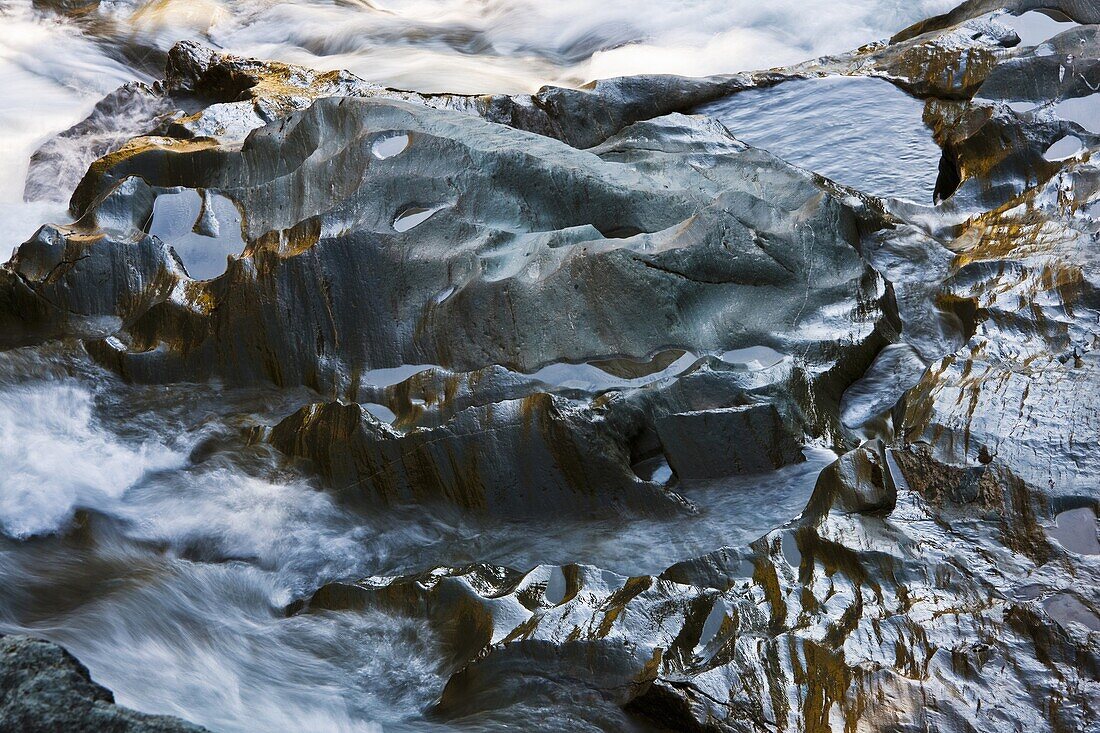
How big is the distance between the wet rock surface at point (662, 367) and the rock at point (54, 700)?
1330mm

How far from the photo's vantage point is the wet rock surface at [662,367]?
3.64 m

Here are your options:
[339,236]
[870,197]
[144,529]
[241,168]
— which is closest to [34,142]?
[241,168]

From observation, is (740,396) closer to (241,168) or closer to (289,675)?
(289,675)

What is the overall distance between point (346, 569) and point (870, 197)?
439 centimetres

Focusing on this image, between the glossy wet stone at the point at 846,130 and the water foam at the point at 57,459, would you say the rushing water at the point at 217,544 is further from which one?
the glossy wet stone at the point at 846,130

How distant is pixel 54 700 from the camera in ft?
8.52

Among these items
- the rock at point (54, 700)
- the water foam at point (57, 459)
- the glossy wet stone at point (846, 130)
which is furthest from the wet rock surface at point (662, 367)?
the rock at point (54, 700)

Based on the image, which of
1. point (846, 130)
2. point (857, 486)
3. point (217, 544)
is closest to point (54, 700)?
point (217, 544)

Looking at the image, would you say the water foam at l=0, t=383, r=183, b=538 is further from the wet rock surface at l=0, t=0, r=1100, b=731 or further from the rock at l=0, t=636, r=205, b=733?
the rock at l=0, t=636, r=205, b=733

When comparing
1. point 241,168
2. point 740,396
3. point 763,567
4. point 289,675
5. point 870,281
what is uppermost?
point 241,168

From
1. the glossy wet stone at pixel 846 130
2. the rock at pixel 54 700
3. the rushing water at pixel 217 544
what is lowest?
the rushing water at pixel 217 544

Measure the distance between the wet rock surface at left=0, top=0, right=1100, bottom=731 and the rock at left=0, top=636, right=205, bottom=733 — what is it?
133cm

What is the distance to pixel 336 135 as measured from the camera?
21.2 feet

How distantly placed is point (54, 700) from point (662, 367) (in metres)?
3.32
